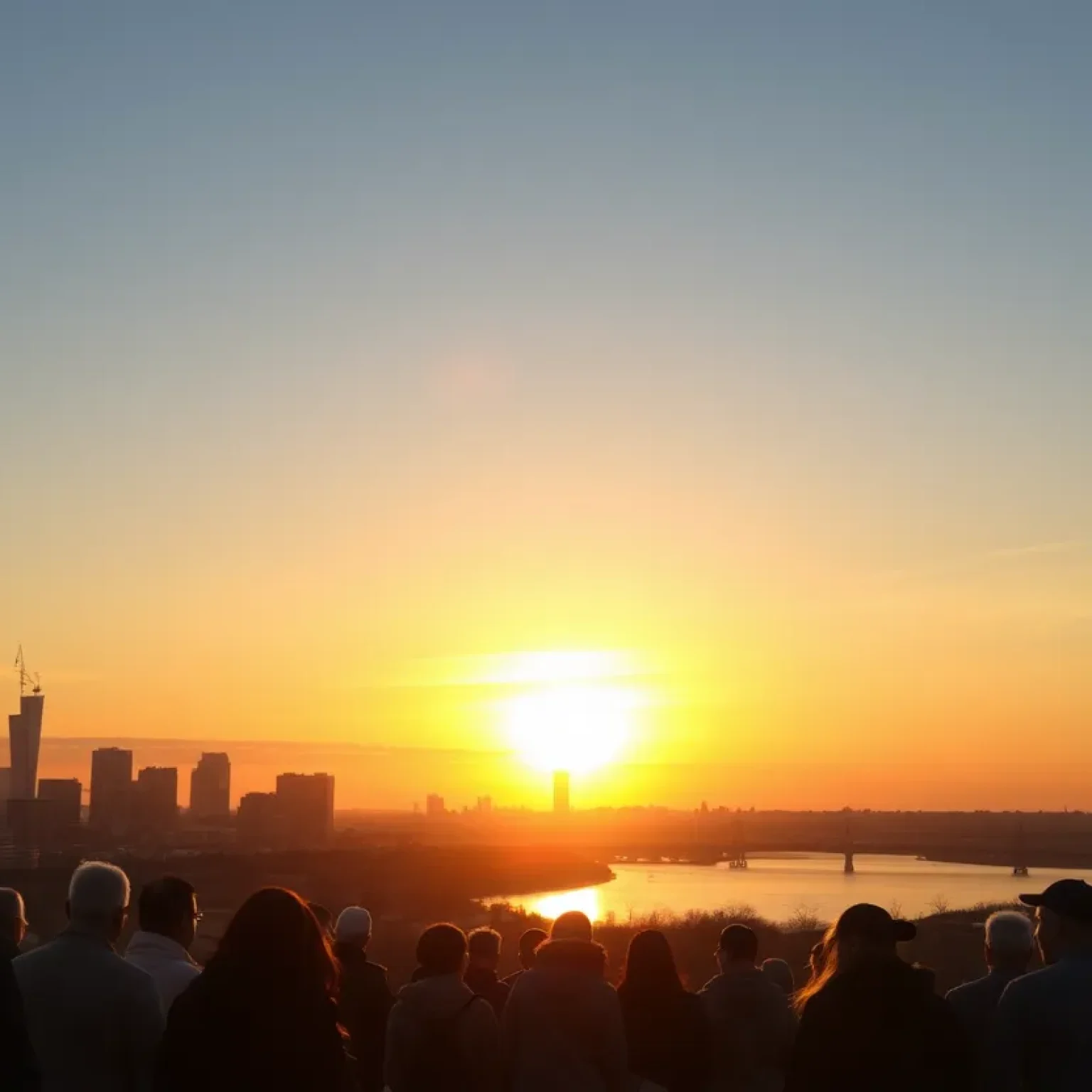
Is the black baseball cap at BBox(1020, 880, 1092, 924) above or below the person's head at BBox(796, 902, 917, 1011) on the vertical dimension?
above

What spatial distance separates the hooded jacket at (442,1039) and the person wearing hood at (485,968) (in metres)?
1.31

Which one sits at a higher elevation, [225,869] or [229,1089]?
[229,1089]

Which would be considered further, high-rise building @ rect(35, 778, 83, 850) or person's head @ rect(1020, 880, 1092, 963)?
high-rise building @ rect(35, 778, 83, 850)

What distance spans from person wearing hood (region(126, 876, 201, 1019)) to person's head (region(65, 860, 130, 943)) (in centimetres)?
22

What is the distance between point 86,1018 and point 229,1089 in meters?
0.87

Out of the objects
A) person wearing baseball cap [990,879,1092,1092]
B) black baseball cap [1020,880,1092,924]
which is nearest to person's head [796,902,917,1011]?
person wearing baseball cap [990,879,1092,1092]

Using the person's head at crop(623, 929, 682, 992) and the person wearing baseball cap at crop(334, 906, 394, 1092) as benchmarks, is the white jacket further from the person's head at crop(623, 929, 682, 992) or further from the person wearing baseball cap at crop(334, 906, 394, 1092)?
the person's head at crop(623, 929, 682, 992)

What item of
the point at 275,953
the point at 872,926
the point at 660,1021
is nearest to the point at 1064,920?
the point at 872,926

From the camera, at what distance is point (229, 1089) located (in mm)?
4922

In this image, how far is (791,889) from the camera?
371ft

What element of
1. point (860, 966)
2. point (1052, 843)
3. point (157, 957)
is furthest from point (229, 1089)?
point (1052, 843)

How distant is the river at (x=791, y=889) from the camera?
8681 centimetres

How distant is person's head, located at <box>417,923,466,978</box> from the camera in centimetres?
705

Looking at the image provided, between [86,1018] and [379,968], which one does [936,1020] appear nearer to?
[86,1018]
